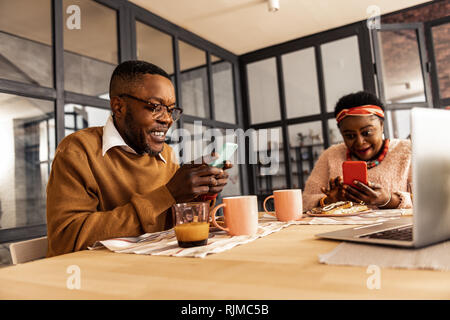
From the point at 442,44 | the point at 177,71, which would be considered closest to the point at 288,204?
the point at 177,71

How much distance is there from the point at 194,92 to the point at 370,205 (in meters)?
2.80

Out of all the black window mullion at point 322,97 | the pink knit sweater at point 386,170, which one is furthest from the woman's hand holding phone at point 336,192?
the black window mullion at point 322,97

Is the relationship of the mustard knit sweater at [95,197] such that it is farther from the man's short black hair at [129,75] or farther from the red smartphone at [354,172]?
the red smartphone at [354,172]

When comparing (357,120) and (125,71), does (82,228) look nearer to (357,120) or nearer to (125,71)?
(125,71)

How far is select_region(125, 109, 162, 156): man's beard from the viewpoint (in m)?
1.46

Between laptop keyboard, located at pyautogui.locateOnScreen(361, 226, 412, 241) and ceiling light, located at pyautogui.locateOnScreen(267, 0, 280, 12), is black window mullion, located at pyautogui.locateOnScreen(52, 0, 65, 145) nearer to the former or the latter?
ceiling light, located at pyautogui.locateOnScreen(267, 0, 280, 12)

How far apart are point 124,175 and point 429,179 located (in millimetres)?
1106

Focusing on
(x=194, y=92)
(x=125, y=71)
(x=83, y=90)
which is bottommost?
(x=125, y=71)

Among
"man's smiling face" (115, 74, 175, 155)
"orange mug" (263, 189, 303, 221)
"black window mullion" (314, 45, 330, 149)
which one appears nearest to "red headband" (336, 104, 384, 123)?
"orange mug" (263, 189, 303, 221)

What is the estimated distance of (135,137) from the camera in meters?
1.47

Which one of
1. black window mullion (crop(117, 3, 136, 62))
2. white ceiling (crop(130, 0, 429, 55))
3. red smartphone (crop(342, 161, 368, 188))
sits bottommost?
red smartphone (crop(342, 161, 368, 188))

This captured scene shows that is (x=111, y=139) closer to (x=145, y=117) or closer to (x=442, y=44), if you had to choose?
(x=145, y=117)
